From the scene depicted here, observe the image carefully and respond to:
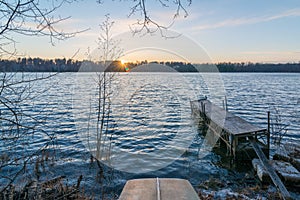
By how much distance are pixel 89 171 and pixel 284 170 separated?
657 cm

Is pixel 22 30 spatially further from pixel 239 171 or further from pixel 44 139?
pixel 44 139

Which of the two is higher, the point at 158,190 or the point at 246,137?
the point at 158,190

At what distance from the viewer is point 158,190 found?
326 cm

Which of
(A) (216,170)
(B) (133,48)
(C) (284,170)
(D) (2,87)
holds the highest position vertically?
(B) (133,48)

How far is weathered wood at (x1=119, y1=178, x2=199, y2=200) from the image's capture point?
308cm

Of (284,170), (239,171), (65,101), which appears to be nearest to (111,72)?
(239,171)

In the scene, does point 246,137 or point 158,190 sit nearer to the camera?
point 158,190

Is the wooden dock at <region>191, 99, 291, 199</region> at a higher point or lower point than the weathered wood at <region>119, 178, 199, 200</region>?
lower

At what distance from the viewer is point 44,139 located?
36.3 ft

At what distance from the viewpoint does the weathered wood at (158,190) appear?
3.08m

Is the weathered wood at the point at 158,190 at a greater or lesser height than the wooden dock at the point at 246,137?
greater

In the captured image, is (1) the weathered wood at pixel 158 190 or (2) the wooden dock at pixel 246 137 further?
(2) the wooden dock at pixel 246 137

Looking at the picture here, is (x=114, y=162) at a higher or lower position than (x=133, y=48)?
lower

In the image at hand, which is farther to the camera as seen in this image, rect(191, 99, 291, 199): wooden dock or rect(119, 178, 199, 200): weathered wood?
rect(191, 99, 291, 199): wooden dock
